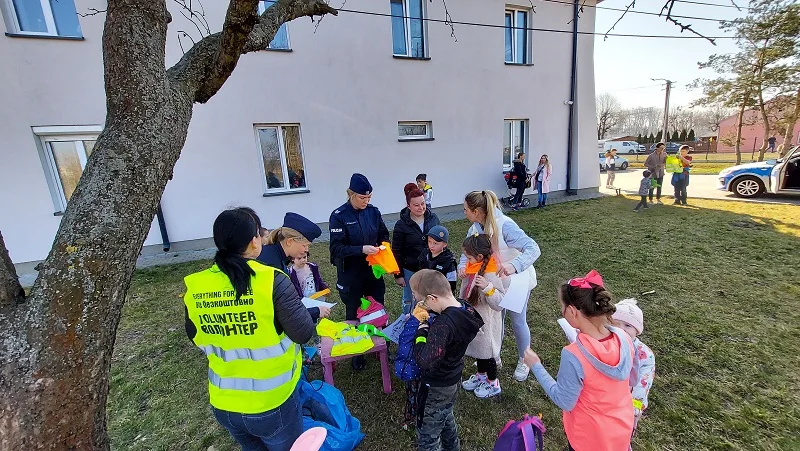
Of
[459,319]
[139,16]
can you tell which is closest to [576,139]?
[459,319]

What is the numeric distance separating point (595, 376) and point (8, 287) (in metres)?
2.45

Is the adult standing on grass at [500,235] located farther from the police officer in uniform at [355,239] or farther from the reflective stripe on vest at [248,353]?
the reflective stripe on vest at [248,353]

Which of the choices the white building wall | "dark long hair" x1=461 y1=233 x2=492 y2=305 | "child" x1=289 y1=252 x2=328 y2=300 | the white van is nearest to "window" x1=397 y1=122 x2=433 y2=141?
the white building wall

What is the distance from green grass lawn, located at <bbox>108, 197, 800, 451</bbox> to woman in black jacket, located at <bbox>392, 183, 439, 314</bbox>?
1096 millimetres

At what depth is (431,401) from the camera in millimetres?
2018

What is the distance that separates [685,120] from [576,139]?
65.7 m

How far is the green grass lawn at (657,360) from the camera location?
2.52 m

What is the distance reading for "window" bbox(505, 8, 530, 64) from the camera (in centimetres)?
1012

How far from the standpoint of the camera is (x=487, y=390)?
9.44 ft

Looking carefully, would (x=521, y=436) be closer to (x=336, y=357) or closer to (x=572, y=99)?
(x=336, y=357)

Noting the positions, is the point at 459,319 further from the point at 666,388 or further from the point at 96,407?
the point at 666,388

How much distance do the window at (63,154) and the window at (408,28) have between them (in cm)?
690

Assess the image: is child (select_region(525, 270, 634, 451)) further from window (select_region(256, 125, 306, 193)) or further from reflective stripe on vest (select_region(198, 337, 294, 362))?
window (select_region(256, 125, 306, 193))

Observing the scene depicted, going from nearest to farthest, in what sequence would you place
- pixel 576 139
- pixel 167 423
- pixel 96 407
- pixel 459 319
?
1. pixel 96 407
2. pixel 459 319
3. pixel 167 423
4. pixel 576 139
